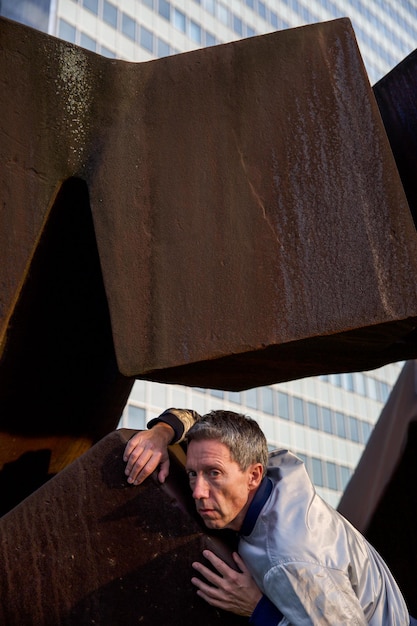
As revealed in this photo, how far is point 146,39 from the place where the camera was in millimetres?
34094

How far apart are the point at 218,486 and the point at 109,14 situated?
32446mm

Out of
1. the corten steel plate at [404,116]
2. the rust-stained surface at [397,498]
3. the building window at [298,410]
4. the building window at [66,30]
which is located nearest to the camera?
the corten steel plate at [404,116]

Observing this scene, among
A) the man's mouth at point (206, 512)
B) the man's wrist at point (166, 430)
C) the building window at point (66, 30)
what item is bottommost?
the man's mouth at point (206, 512)

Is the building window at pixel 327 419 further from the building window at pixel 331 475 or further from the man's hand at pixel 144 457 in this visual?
the man's hand at pixel 144 457

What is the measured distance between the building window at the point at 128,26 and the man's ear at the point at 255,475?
32.6 metres

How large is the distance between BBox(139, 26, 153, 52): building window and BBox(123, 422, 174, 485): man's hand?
109 feet

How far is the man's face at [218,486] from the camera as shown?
2547 mm

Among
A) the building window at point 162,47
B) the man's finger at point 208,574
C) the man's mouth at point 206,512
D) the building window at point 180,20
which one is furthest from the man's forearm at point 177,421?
the building window at point 180,20

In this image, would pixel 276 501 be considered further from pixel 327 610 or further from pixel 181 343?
pixel 181 343

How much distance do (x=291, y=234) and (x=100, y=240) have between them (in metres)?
0.69

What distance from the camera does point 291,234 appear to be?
2666mm

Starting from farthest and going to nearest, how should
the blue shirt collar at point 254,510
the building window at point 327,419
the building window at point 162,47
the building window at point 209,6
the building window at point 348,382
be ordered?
the building window at point 348,382
the building window at point 209,6
the building window at point 327,419
the building window at point 162,47
the blue shirt collar at point 254,510

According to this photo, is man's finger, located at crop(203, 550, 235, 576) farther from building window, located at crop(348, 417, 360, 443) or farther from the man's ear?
building window, located at crop(348, 417, 360, 443)

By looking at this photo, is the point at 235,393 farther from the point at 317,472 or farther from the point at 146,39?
the point at 146,39
